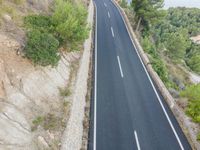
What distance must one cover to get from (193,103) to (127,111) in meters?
5.59

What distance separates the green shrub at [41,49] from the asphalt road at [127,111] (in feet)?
13.8

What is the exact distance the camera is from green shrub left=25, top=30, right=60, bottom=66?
15.4 metres

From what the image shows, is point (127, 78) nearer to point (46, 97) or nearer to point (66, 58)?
point (66, 58)

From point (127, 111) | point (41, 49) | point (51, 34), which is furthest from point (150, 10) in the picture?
point (41, 49)

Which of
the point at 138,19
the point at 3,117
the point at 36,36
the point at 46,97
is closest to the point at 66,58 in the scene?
the point at 36,36

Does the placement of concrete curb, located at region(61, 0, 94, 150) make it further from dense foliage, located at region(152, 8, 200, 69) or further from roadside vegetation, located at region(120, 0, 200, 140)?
dense foliage, located at region(152, 8, 200, 69)

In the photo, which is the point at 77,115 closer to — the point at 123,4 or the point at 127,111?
the point at 127,111

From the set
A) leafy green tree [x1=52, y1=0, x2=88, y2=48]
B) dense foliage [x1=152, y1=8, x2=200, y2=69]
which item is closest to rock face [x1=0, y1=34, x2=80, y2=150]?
leafy green tree [x1=52, y1=0, x2=88, y2=48]

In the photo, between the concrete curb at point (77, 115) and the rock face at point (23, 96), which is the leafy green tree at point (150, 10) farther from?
the rock face at point (23, 96)

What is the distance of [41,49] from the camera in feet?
52.1

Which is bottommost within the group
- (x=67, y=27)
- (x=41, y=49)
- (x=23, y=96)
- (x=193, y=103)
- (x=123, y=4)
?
(x=123, y=4)

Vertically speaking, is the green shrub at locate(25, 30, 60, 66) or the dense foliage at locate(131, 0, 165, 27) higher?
the green shrub at locate(25, 30, 60, 66)

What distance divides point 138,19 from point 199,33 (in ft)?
411

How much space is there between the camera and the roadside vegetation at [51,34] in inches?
615
